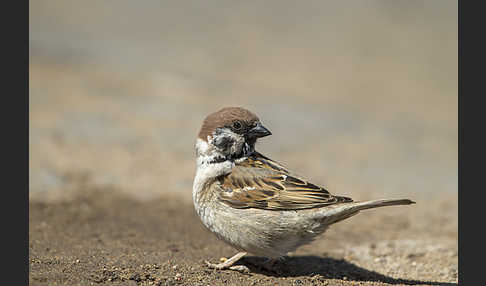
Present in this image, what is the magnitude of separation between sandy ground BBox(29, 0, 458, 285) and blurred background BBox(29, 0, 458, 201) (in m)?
0.05

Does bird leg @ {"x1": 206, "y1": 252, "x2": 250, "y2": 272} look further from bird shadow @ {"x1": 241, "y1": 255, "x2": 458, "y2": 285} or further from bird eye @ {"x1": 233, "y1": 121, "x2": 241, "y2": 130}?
bird eye @ {"x1": 233, "y1": 121, "x2": 241, "y2": 130}

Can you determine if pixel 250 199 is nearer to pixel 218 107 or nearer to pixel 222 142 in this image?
pixel 222 142

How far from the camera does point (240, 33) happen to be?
792 inches

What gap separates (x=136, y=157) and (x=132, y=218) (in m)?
2.22

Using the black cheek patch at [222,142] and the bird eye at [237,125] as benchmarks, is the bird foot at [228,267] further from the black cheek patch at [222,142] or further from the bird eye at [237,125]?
the bird eye at [237,125]

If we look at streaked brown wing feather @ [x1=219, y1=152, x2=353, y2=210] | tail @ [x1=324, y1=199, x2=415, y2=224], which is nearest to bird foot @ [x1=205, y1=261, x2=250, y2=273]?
streaked brown wing feather @ [x1=219, y1=152, x2=353, y2=210]

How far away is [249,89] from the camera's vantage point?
13953 millimetres

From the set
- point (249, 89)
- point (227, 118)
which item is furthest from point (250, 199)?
point (249, 89)

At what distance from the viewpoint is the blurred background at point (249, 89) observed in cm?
1041

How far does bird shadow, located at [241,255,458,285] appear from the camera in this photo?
6699mm

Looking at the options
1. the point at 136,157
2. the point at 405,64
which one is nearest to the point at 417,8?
the point at 405,64

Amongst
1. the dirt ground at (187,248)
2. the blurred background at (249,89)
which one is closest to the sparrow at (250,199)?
the dirt ground at (187,248)

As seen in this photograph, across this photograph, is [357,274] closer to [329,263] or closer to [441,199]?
[329,263]

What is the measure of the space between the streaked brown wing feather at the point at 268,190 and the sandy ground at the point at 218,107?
841 mm
